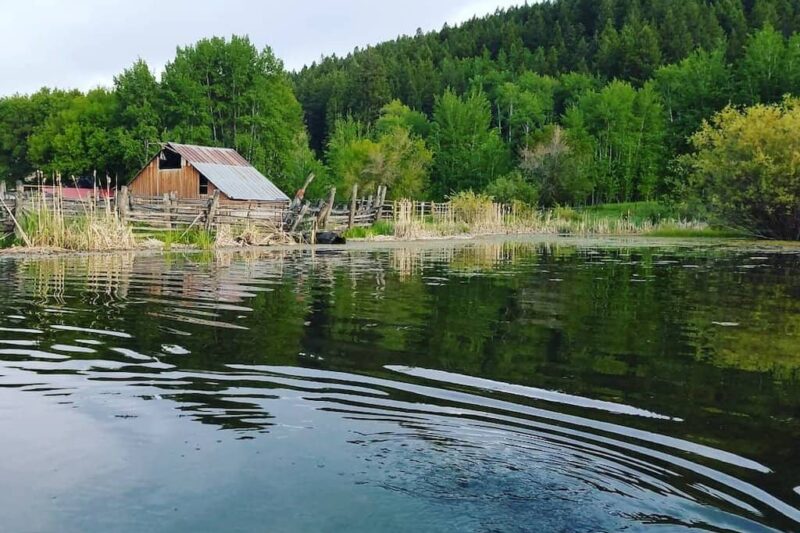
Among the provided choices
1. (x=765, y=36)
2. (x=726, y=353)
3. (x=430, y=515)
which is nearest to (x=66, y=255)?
(x=726, y=353)

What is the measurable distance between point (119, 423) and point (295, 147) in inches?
2698

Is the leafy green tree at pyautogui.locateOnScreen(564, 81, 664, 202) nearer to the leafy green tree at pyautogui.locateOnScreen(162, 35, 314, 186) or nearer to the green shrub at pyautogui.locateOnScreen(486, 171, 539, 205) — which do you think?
the green shrub at pyautogui.locateOnScreen(486, 171, 539, 205)

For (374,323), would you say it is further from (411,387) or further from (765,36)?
(765,36)

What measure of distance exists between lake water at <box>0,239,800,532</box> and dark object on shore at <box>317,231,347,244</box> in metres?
19.4

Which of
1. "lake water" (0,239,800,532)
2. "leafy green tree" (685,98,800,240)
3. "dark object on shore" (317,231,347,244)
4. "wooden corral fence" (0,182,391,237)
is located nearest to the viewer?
"lake water" (0,239,800,532)

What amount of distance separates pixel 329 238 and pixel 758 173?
19161 millimetres

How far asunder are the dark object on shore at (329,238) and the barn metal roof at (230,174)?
1412 centimetres

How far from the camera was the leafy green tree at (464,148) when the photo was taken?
86.0 m

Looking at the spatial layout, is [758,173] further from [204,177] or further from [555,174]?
[555,174]

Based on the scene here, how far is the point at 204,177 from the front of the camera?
47969 mm

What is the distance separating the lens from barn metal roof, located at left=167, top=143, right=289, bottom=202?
45.8 meters

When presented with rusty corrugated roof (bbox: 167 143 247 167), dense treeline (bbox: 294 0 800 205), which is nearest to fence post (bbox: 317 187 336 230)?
rusty corrugated roof (bbox: 167 143 247 167)

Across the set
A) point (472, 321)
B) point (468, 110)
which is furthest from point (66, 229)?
point (468, 110)

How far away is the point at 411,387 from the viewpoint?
20.9ft
